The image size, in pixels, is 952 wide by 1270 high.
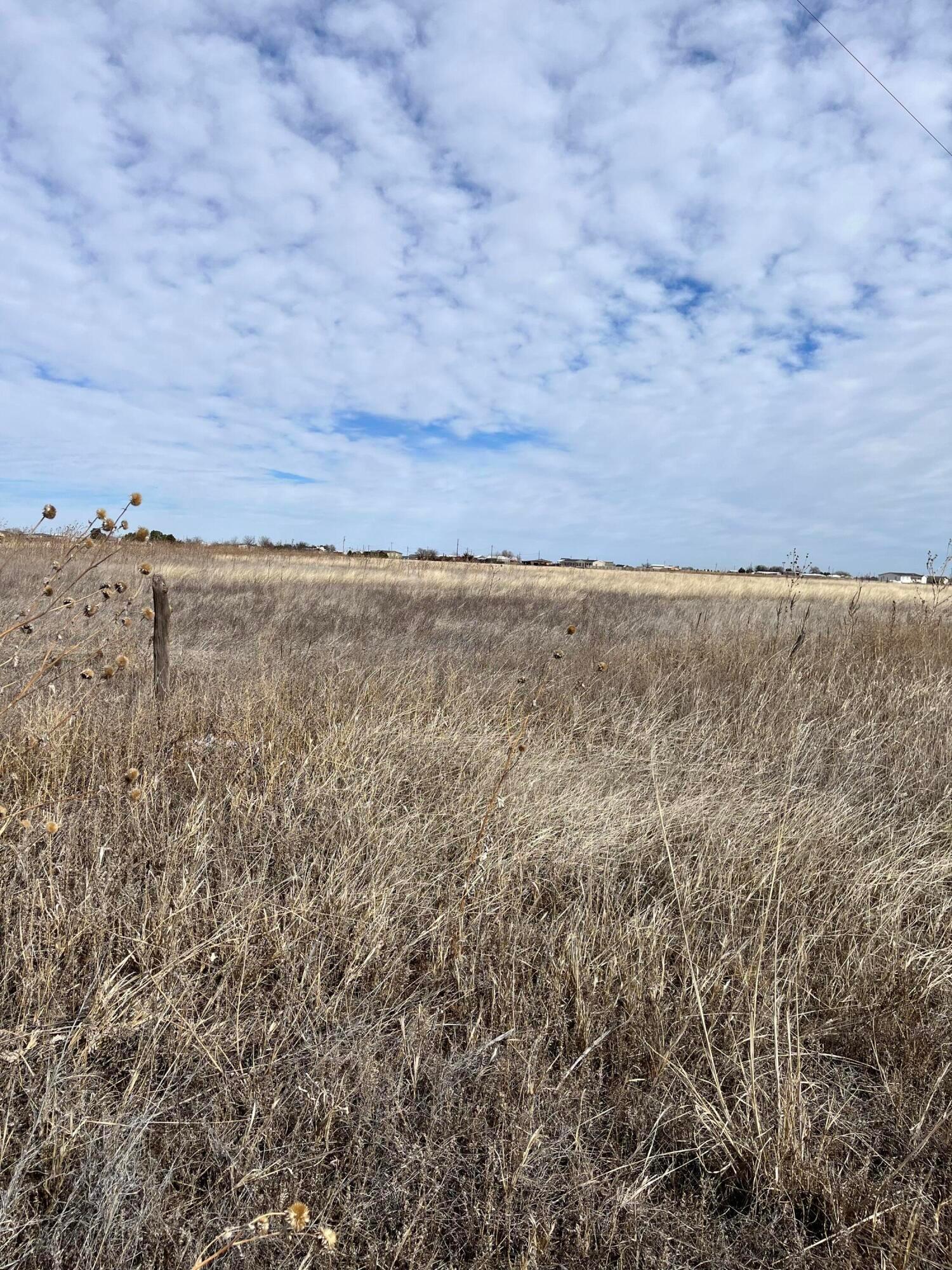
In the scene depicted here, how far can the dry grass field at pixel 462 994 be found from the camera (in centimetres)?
140

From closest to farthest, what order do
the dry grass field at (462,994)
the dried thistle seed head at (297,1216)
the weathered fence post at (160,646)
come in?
1. the dried thistle seed head at (297,1216)
2. the dry grass field at (462,994)
3. the weathered fence post at (160,646)

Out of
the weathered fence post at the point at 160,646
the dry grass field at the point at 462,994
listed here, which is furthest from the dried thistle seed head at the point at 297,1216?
the weathered fence post at the point at 160,646

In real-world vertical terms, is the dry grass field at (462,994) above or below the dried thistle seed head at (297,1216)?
below

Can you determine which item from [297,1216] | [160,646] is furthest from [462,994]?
[160,646]

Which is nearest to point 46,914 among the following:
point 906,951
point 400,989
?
point 400,989

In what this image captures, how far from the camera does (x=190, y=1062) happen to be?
1.75 metres

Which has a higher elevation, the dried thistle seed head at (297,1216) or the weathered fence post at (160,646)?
the weathered fence post at (160,646)

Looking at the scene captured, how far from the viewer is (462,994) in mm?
2080

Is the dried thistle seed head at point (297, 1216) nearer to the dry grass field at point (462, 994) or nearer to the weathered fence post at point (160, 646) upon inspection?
the dry grass field at point (462, 994)

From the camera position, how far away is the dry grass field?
1.40 meters

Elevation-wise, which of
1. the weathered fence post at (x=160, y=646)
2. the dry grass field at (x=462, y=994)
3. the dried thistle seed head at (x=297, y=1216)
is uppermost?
the weathered fence post at (x=160, y=646)

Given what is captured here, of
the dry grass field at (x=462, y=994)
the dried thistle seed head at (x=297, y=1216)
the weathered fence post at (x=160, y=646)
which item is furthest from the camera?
the weathered fence post at (x=160, y=646)

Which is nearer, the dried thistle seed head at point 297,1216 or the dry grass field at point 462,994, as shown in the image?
the dried thistle seed head at point 297,1216

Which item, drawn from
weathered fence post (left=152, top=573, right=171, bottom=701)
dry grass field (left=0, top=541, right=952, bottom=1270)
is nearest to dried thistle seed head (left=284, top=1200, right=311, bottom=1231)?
dry grass field (left=0, top=541, right=952, bottom=1270)
